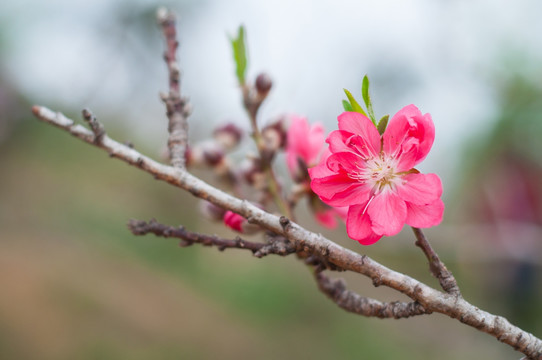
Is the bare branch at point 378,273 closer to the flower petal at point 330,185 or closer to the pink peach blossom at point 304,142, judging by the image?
the flower petal at point 330,185

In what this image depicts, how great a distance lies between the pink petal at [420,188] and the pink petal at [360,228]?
3cm

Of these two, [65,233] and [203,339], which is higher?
[65,233]

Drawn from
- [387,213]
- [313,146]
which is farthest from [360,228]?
[313,146]

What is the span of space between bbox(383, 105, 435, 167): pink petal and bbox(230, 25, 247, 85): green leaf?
21 cm

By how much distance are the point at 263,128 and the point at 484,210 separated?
13.3 feet

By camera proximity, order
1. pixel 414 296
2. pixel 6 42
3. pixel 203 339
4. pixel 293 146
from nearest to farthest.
A: pixel 414 296
pixel 293 146
pixel 203 339
pixel 6 42

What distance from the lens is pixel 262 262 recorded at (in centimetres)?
379

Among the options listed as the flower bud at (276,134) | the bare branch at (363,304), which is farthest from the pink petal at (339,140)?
the flower bud at (276,134)

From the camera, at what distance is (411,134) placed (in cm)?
36

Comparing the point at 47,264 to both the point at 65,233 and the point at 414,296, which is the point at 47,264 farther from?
the point at 414,296

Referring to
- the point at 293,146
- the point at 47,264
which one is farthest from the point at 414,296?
the point at 47,264

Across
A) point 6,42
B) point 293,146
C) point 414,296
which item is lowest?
point 414,296

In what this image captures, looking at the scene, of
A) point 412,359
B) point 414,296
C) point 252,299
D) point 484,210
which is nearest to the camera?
point 414,296

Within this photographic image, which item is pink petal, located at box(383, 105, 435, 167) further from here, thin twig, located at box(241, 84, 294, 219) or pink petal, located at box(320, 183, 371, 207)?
thin twig, located at box(241, 84, 294, 219)
